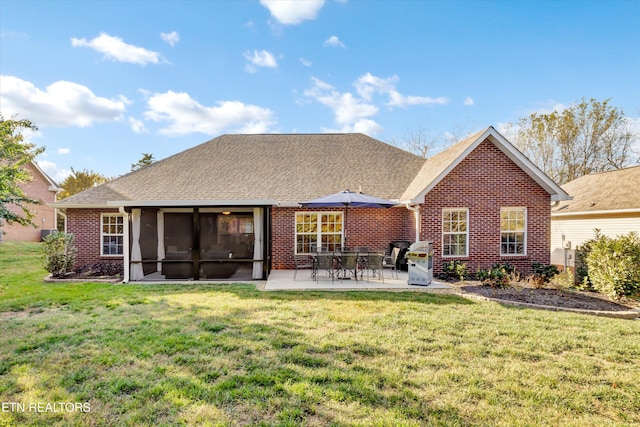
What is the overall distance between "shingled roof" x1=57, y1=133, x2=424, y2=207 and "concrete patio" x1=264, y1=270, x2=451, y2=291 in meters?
2.85

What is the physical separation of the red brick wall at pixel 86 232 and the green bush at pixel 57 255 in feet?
3.41

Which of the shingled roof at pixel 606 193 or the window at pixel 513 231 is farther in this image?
the shingled roof at pixel 606 193

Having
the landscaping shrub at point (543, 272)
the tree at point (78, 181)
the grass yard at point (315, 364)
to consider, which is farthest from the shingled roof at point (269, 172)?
the tree at point (78, 181)

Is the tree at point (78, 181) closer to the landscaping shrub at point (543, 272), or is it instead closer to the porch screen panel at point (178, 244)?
the porch screen panel at point (178, 244)

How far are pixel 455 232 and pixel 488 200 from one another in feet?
5.40

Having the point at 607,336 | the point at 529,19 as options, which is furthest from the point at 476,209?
the point at 529,19

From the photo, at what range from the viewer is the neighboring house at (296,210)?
11.6 meters

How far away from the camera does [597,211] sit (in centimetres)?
1465

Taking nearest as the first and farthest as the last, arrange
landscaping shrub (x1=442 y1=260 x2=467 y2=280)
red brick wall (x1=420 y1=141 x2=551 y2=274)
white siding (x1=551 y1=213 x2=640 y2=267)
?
landscaping shrub (x1=442 y1=260 x2=467 y2=280), red brick wall (x1=420 y1=141 x2=551 y2=274), white siding (x1=551 y1=213 x2=640 y2=267)

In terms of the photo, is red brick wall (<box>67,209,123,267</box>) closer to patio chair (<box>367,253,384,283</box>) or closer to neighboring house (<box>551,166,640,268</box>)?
patio chair (<box>367,253,384,283</box>)

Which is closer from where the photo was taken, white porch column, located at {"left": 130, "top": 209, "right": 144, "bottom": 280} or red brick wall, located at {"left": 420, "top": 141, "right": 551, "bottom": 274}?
white porch column, located at {"left": 130, "top": 209, "right": 144, "bottom": 280}

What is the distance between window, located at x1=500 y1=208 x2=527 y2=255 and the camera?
12.2 metres

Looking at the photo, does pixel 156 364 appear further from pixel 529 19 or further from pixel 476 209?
pixel 529 19

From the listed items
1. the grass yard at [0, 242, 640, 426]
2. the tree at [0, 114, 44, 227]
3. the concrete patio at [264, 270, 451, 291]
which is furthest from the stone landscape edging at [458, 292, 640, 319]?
the tree at [0, 114, 44, 227]
